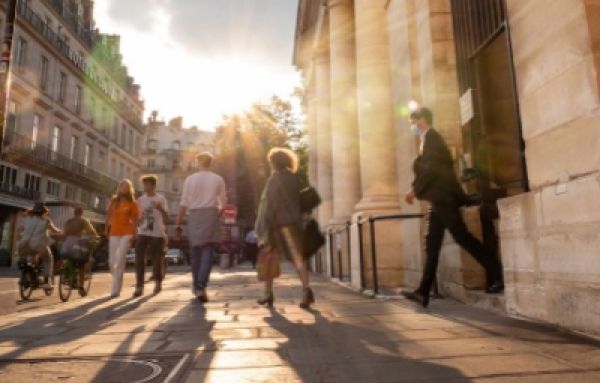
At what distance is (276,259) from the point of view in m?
5.77

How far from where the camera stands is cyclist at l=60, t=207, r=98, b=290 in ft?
A: 26.0

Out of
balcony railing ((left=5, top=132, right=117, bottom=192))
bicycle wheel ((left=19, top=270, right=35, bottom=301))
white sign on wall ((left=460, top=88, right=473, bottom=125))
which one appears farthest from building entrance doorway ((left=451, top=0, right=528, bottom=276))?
balcony railing ((left=5, top=132, right=117, bottom=192))

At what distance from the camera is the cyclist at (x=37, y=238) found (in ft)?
27.0

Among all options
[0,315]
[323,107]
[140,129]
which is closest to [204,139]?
[140,129]

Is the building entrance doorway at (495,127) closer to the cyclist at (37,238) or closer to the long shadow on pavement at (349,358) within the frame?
the long shadow on pavement at (349,358)

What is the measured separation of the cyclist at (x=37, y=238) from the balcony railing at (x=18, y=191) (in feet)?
62.7

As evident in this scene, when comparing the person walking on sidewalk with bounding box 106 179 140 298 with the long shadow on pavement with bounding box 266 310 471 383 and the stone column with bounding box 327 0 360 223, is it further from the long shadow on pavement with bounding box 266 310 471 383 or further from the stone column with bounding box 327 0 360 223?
the stone column with bounding box 327 0 360 223

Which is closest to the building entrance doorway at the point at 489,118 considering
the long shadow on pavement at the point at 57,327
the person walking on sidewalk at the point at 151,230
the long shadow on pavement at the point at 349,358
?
the long shadow on pavement at the point at 349,358

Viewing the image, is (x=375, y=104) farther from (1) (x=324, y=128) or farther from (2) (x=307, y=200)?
(1) (x=324, y=128)

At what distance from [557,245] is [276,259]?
3.17m

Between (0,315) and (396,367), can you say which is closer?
(396,367)

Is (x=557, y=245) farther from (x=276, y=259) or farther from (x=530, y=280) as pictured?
(x=276, y=259)

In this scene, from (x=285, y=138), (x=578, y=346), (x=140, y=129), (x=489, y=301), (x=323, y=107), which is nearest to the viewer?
(x=578, y=346)

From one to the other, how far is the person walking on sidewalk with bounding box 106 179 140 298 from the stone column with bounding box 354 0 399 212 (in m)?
4.03
